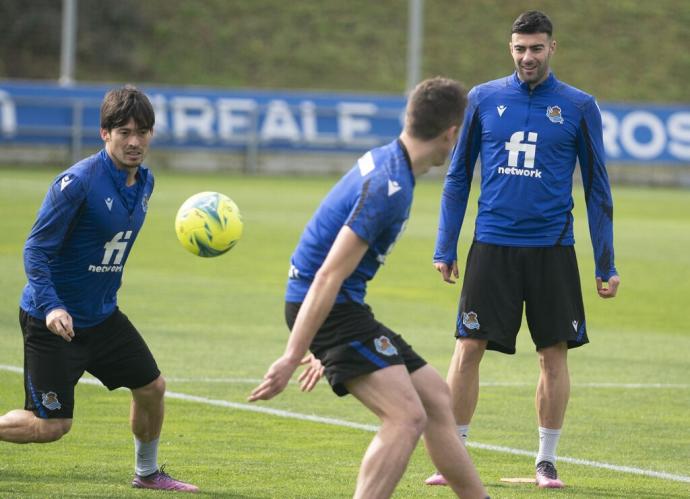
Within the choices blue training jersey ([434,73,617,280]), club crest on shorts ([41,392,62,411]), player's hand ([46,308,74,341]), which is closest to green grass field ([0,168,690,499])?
Answer: club crest on shorts ([41,392,62,411])

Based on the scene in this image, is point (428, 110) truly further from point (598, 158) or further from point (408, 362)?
point (598, 158)

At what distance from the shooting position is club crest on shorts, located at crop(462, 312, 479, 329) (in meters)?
8.23

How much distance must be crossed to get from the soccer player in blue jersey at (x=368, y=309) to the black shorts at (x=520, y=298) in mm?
1815

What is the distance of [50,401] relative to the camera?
7270mm

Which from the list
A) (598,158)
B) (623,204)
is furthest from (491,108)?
(623,204)

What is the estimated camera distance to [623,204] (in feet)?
108

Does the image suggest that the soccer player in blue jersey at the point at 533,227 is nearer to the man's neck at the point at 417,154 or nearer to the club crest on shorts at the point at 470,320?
the club crest on shorts at the point at 470,320

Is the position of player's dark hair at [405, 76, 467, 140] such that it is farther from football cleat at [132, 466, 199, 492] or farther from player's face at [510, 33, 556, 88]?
football cleat at [132, 466, 199, 492]

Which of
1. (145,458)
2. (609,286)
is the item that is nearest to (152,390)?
(145,458)

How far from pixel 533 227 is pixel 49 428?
287cm

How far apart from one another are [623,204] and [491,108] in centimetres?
2496

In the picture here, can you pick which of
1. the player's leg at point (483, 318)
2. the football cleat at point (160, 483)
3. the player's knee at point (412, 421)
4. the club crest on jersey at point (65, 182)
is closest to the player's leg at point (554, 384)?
the player's leg at point (483, 318)

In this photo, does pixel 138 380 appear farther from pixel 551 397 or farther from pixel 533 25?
pixel 533 25

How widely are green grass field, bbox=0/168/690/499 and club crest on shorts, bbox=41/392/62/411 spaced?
0.47 meters
